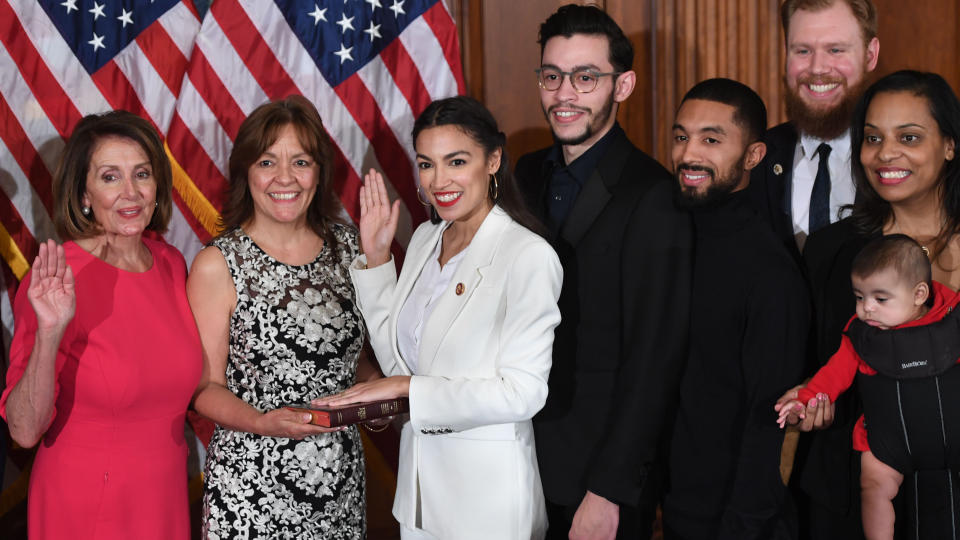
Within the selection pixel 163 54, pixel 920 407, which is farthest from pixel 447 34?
pixel 920 407

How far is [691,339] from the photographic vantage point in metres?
2.69

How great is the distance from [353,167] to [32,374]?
5.91 ft

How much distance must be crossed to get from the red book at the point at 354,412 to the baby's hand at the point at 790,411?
3.34 ft

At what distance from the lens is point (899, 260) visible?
91.5 inches

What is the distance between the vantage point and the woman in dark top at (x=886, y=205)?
256cm

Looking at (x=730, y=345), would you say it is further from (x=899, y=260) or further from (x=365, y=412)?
(x=365, y=412)

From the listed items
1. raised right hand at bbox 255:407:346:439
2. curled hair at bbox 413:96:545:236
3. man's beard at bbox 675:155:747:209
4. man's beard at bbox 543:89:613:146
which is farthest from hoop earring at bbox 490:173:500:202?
raised right hand at bbox 255:407:346:439

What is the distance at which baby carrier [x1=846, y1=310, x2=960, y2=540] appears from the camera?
7.65ft

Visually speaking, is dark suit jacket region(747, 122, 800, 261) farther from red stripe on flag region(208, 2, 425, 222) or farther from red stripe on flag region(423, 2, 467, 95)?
red stripe on flag region(208, 2, 425, 222)

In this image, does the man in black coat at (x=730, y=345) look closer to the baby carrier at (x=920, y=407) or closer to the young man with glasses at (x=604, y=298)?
the young man with glasses at (x=604, y=298)

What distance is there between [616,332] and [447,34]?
1.92 metres

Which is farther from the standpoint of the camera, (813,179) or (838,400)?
(813,179)

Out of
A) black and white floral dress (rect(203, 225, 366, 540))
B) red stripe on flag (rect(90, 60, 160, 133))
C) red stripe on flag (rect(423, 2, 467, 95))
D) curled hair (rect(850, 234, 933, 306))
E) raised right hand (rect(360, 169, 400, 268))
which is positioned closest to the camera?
curled hair (rect(850, 234, 933, 306))

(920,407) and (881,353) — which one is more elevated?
(881,353)
